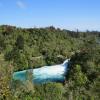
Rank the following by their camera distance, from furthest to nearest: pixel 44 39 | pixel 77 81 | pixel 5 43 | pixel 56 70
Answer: pixel 44 39 < pixel 5 43 < pixel 56 70 < pixel 77 81

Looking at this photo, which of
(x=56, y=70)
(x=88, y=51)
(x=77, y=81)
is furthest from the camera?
(x=56, y=70)

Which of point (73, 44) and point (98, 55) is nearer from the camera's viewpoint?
point (98, 55)

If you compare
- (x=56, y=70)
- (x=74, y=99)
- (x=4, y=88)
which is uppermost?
(x=4, y=88)

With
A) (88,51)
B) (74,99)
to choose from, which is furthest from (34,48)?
(74,99)

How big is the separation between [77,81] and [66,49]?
43.7 m

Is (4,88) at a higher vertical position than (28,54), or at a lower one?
higher

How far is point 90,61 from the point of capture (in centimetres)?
4638

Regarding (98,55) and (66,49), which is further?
(66,49)

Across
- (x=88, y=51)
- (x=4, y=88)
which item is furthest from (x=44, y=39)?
(x=4, y=88)

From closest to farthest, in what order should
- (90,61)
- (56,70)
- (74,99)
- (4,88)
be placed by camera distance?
(4,88) → (74,99) → (90,61) → (56,70)

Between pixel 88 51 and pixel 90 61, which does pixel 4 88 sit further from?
pixel 88 51

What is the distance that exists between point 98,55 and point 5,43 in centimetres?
3043

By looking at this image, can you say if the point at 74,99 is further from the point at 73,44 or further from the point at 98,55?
the point at 73,44

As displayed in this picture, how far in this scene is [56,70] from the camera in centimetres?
6009
